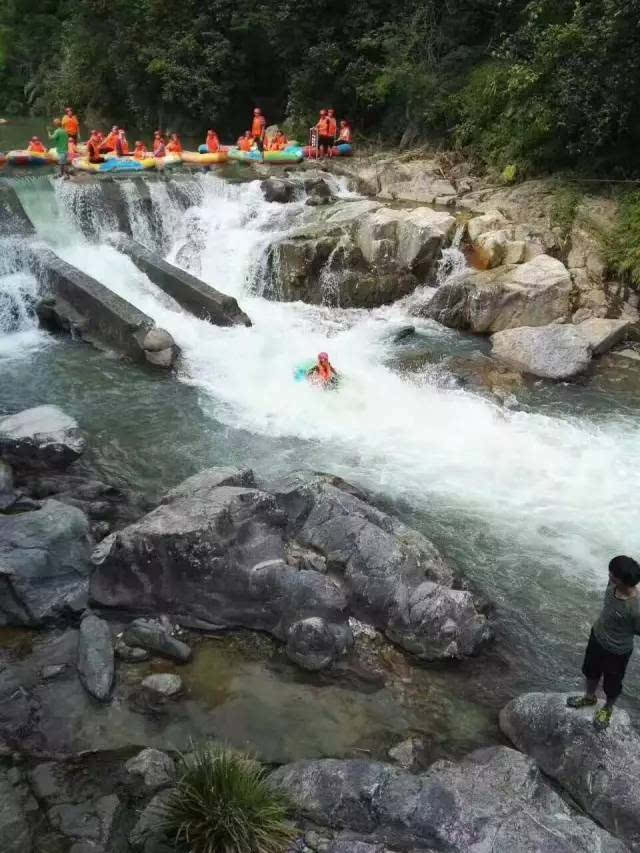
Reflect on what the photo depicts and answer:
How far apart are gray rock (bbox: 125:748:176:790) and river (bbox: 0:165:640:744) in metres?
2.29

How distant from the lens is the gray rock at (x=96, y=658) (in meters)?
5.17

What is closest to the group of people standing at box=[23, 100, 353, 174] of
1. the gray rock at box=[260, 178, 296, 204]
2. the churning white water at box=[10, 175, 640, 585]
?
the gray rock at box=[260, 178, 296, 204]

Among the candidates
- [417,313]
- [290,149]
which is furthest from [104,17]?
[417,313]

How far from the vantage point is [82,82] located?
2945cm

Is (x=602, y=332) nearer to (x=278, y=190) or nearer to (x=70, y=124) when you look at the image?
(x=278, y=190)

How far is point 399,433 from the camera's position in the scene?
9422 millimetres

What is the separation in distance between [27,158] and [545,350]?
14555 millimetres

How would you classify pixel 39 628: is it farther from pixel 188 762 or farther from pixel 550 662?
pixel 550 662

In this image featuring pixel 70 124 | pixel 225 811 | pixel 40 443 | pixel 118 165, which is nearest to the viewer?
pixel 225 811

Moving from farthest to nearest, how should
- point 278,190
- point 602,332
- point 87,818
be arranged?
1. point 278,190
2. point 602,332
3. point 87,818

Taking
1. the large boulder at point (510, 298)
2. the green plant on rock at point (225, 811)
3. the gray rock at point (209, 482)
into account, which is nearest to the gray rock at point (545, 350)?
the large boulder at point (510, 298)

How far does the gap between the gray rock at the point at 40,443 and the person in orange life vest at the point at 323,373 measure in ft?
11.5

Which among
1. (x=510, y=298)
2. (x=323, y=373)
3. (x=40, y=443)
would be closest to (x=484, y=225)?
(x=510, y=298)

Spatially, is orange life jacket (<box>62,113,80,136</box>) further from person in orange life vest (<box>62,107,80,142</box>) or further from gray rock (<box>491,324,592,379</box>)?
gray rock (<box>491,324,592,379</box>)
